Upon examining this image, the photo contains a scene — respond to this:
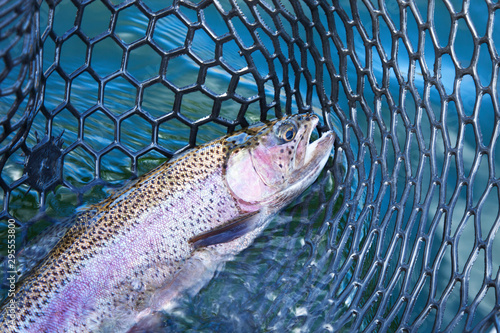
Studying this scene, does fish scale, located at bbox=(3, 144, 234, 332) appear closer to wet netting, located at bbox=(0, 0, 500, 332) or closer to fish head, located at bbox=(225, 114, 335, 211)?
fish head, located at bbox=(225, 114, 335, 211)

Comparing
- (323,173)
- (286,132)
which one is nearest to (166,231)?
(286,132)

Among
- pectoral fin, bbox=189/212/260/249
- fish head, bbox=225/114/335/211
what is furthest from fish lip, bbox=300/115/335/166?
pectoral fin, bbox=189/212/260/249

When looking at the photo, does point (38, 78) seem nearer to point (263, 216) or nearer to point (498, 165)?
point (263, 216)

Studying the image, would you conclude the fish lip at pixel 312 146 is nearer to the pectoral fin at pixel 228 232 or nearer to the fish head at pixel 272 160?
the fish head at pixel 272 160

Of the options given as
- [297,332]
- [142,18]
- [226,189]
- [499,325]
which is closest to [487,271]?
[499,325]

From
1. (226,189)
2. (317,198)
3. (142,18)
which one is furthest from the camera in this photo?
(142,18)

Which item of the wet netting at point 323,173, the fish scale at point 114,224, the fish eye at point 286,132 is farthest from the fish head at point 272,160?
the wet netting at point 323,173
